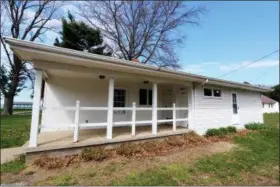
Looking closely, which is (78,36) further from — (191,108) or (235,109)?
(235,109)

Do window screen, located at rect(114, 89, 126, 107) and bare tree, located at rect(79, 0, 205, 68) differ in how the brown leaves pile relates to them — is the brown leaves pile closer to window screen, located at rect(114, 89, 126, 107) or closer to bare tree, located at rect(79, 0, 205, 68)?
window screen, located at rect(114, 89, 126, 107)

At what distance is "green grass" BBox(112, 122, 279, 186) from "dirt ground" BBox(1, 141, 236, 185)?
0.32 metres

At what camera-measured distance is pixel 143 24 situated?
72.7 ft

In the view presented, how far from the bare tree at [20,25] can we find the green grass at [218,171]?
2069 cm

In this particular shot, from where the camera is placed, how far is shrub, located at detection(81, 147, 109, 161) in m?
5.44

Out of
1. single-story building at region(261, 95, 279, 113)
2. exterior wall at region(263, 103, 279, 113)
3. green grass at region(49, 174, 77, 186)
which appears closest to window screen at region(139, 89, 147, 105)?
green grass at region(49, 174, 77, 186)

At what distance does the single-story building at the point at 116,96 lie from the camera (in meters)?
5.42

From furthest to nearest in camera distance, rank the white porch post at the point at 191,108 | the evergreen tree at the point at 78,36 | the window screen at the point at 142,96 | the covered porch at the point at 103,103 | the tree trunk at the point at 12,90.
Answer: the tree trunk at the point at 12,90 < the evergreen tree at the point at 78,36 < the window screen at the point at 142,96 < the white porch post at the point at 191,108 < the covered porch at the point at 103,103

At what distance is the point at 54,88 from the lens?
8.38m

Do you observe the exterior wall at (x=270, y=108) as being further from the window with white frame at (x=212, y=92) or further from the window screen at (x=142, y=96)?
the window screen at (x=142, y=96)

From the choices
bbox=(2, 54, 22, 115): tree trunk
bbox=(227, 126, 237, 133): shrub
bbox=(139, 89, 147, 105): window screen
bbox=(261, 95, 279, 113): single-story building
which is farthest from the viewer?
bbox=(261, 95, 279, 113): single-story building

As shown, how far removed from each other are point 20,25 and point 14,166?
21480 millimetres

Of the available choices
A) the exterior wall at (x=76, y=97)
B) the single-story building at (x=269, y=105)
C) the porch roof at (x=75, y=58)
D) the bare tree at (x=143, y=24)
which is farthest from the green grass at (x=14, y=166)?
the single-story building at (x=269, y=105)

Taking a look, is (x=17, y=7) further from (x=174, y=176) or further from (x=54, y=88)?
(x=174, y=176)
